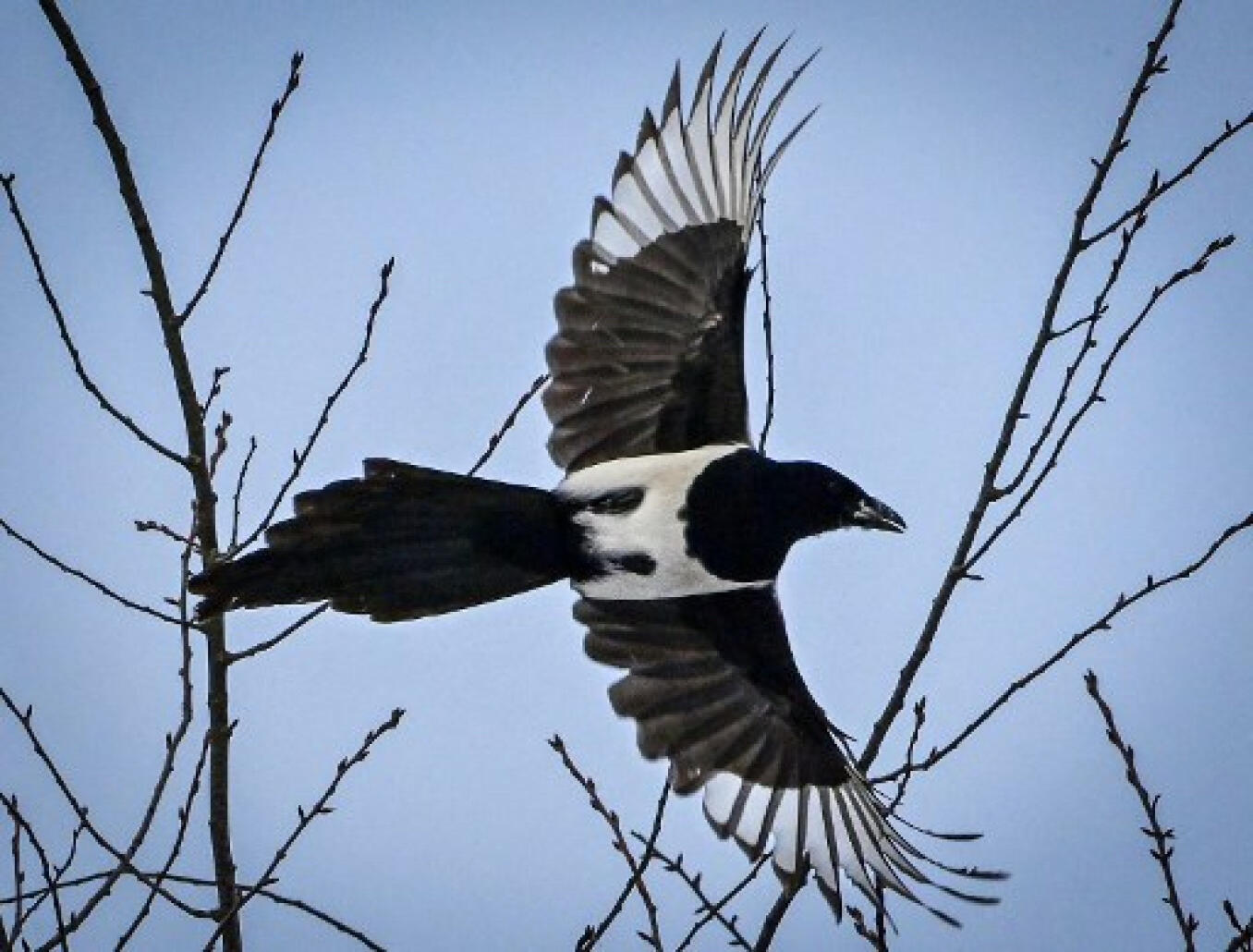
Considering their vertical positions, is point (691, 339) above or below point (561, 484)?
above

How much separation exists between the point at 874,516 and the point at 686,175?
0.88 metres

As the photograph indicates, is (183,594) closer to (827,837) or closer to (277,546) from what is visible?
(277,546)

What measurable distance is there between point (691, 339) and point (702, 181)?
1.17 feet

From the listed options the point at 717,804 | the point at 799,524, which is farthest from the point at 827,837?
the point at 799,524

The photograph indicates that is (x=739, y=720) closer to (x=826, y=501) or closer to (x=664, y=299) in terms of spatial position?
(x=826, y=501)

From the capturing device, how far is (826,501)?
412 centimetres

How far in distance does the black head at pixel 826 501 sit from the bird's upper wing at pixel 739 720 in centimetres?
29

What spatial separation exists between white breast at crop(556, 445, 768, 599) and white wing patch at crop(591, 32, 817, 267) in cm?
47

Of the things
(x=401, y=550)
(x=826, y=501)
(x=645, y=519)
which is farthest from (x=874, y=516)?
(x=401, y=550)

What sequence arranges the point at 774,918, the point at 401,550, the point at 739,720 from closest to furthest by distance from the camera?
the point at 774,918 → the point at 401,550 → the point at 739,720

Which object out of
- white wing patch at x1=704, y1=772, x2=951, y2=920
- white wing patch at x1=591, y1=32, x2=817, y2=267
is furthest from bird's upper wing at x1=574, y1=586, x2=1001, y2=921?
white wing patch at x1=591, y1=32, x2=817, y2=267

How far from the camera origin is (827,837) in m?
4.09

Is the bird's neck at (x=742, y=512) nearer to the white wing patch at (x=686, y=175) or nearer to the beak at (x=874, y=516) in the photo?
the beak at (x=874, y=516)

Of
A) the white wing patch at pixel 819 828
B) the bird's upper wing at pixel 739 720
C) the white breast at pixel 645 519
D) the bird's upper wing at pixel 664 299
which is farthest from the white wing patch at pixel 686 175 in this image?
the white wing patch at pixel 819 828
